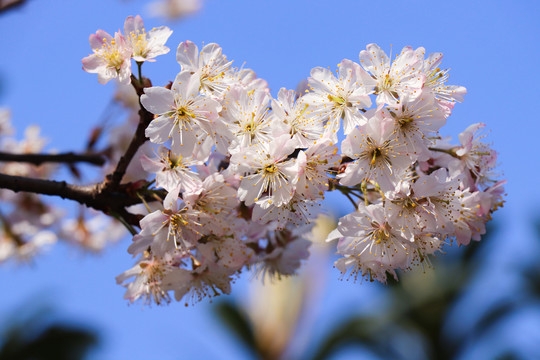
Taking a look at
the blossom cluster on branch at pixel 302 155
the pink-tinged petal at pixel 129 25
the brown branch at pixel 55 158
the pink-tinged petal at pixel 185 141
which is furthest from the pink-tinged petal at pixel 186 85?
the brown branch at pixel 55 158

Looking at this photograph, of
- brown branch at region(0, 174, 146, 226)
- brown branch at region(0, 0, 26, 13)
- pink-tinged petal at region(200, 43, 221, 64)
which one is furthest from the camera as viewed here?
brown branch at region(0, 0, 26, 13)

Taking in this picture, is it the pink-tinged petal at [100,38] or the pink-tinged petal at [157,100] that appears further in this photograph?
the pink-tinged petal at [100,38]

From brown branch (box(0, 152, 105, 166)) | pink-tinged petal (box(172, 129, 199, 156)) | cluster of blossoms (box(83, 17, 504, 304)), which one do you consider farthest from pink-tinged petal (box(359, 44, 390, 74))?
brown branch (box(0, 152, 105, 166))

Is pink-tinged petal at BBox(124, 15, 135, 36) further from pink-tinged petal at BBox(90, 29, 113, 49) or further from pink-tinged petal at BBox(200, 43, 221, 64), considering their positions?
pink-tinged petal at BBox(200, 43, 221, 64)

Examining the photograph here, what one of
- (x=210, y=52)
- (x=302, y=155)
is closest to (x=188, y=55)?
(x=210, y=52)

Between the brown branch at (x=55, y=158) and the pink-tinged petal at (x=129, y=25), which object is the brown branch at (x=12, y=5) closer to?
the brown branch at (x=55, y=158)

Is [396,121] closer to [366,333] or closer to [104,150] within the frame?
[104,150]

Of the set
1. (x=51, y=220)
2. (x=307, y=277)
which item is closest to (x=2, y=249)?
(x=51, y=220)
